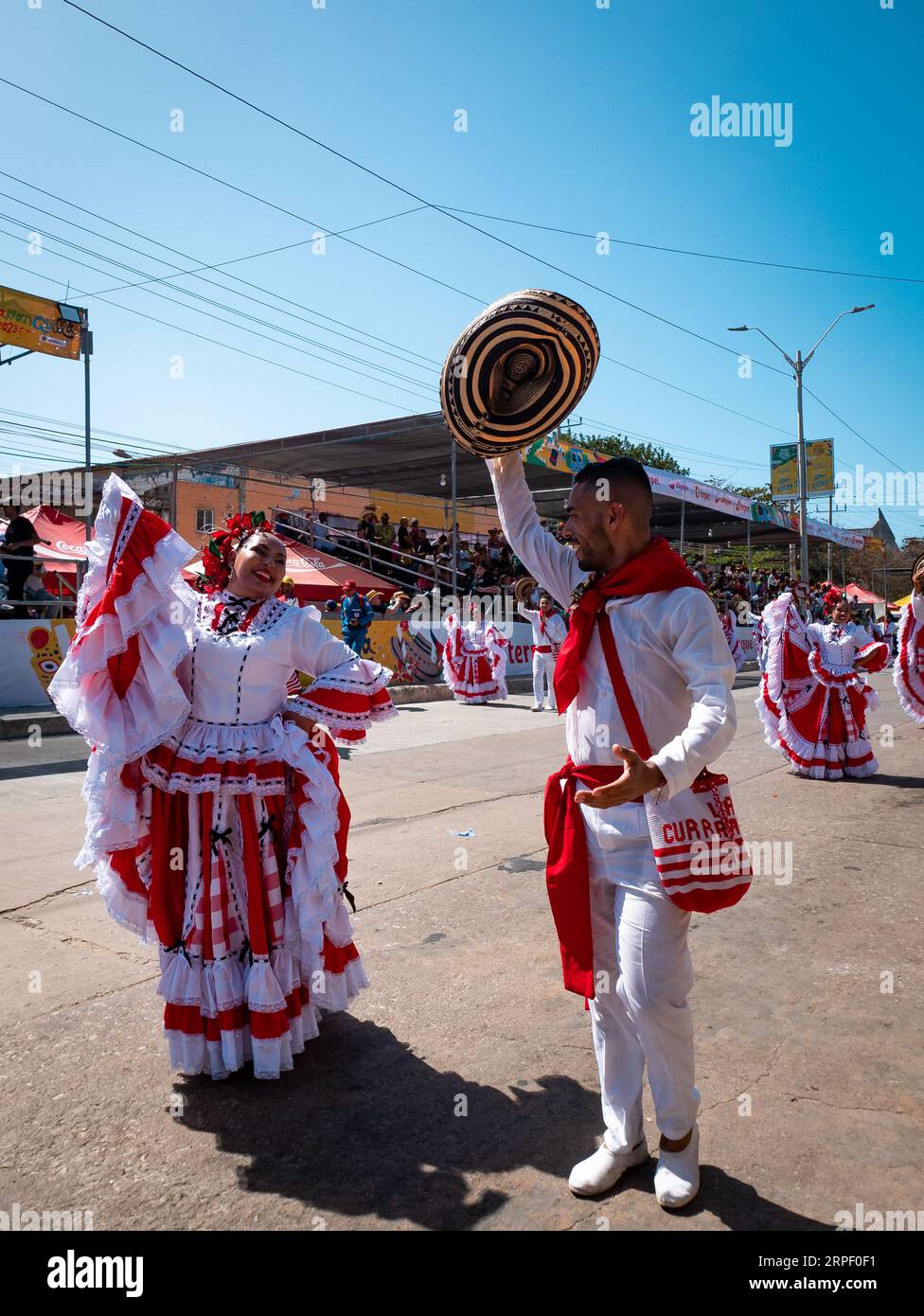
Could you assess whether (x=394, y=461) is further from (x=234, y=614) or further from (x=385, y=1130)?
(x=385, y=1130)

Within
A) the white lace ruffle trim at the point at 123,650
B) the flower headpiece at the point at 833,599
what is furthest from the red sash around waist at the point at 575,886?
the flower headpiece at the point at 833,599

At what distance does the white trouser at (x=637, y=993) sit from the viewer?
2600 mm

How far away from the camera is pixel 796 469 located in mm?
35688

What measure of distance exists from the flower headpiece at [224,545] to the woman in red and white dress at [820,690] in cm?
724

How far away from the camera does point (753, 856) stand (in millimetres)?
6332

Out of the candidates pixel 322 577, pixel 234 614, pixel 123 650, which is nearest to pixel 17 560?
pixel 322 577

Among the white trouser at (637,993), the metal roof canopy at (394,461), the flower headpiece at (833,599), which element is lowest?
the white trouser at (637,993)

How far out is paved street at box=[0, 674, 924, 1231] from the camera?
2725mm

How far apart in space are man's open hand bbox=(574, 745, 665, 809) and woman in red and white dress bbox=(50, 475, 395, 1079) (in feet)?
4.68

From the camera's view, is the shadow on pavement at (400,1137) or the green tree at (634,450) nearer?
the shadow on pavement at (400,1137)

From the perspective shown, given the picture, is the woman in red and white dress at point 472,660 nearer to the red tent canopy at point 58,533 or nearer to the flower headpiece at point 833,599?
the red tent canopy at point 58,533

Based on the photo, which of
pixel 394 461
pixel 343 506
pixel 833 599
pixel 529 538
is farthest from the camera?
pixel 343 506

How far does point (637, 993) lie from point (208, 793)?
5.50 feet

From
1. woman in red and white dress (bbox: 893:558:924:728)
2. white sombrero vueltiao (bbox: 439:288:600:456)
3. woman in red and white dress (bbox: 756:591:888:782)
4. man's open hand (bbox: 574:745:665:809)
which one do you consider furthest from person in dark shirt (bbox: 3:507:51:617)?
man's open hand (bbox: 574:745:665:809)
